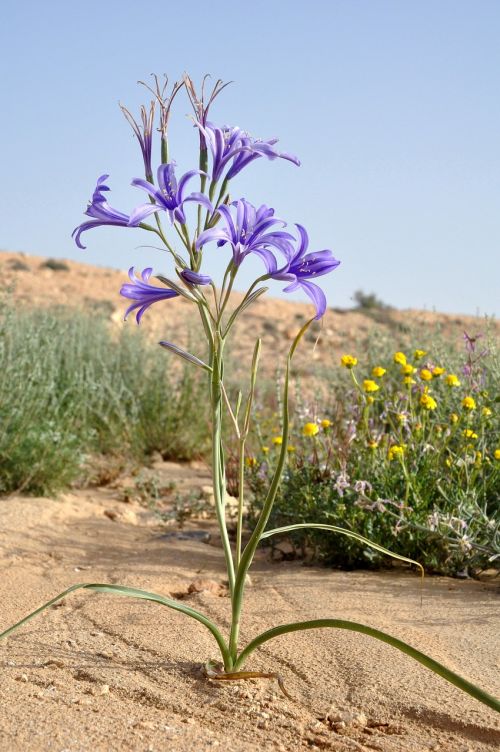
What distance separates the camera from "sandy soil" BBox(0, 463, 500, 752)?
8.45 ft

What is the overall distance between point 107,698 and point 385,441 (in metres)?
2.47

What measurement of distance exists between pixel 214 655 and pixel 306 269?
1.52 meters

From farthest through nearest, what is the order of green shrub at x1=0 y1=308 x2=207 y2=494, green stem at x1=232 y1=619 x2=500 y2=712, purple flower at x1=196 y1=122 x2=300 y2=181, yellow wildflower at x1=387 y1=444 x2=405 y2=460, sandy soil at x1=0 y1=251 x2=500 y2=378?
sandy soil at x1=0 y1=251 x2=500 y2=378 → green shrub at x1=0 y1=308 x2=207 y2=494 → yellow wildflower at x1=387 y1=444 x2=405 y2=460 → purple flower at x1=196 y1=122 x2=300 y2=181 → green stem at x1=232 y1=619 x2=500 y2=712

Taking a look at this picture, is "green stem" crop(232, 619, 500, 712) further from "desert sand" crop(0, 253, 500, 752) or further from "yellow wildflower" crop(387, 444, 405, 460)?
"yellow wildflower" crop(387, 444, 405, 460)

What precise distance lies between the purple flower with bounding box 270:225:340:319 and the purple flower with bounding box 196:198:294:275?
0.03 meters

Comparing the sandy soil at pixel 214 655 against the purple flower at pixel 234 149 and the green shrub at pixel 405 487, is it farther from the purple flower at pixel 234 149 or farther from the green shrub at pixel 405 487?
the purple flower at pixel 234 149

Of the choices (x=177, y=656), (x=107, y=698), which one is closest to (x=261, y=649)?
Result: (x=177, y=656)

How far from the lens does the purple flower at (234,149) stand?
2506mm

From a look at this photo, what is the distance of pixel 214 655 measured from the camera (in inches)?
125

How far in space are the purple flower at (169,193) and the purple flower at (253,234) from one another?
3.7 inches

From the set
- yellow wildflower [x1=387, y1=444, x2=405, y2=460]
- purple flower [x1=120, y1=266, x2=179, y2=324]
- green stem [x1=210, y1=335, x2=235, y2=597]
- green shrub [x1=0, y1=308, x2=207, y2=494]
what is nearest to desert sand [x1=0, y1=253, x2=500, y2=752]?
green stem [x1=210, y1=335, x2=235, y2=597]

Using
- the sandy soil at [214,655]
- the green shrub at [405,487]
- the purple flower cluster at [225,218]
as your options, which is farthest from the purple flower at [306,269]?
the green shrub at [405,487]

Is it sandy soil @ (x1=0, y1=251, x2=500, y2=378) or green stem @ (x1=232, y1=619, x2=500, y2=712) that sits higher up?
sandy soil @ (x1=0, y1=251, x2=500, y2=378)

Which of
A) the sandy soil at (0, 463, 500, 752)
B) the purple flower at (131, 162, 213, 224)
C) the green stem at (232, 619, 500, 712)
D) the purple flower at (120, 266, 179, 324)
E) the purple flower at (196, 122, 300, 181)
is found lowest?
the sandy soil at (0, 463, 500, 752)
